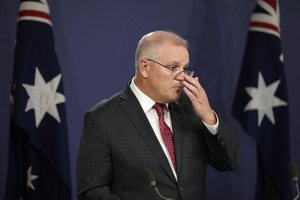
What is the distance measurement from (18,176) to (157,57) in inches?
68.1

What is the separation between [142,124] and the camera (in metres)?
2.25

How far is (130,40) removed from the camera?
387 cm

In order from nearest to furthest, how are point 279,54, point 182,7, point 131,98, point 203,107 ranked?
point 203,107 < point 131,98 < point 279,54 < point 182,7

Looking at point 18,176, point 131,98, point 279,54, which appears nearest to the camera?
point 131,98

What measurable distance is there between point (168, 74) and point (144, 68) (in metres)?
0.15

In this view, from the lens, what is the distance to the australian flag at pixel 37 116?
3398 mm

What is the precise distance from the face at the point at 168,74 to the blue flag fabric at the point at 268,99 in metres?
1.65

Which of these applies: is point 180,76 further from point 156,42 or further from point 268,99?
point 268,99

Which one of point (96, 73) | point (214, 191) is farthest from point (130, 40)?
point (214, 191)

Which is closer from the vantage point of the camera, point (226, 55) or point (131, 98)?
point (131, 98)

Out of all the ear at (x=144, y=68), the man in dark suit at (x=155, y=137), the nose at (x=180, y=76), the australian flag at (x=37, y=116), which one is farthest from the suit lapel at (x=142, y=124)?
the australian flag at (x=37, y=116)

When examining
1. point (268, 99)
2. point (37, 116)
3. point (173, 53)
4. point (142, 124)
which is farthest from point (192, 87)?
point (268, 99)

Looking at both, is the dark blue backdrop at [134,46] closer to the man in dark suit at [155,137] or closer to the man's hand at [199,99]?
the man in dark suit at [155,137]

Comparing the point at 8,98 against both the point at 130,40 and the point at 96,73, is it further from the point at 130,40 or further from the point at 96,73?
the point at 130,40
